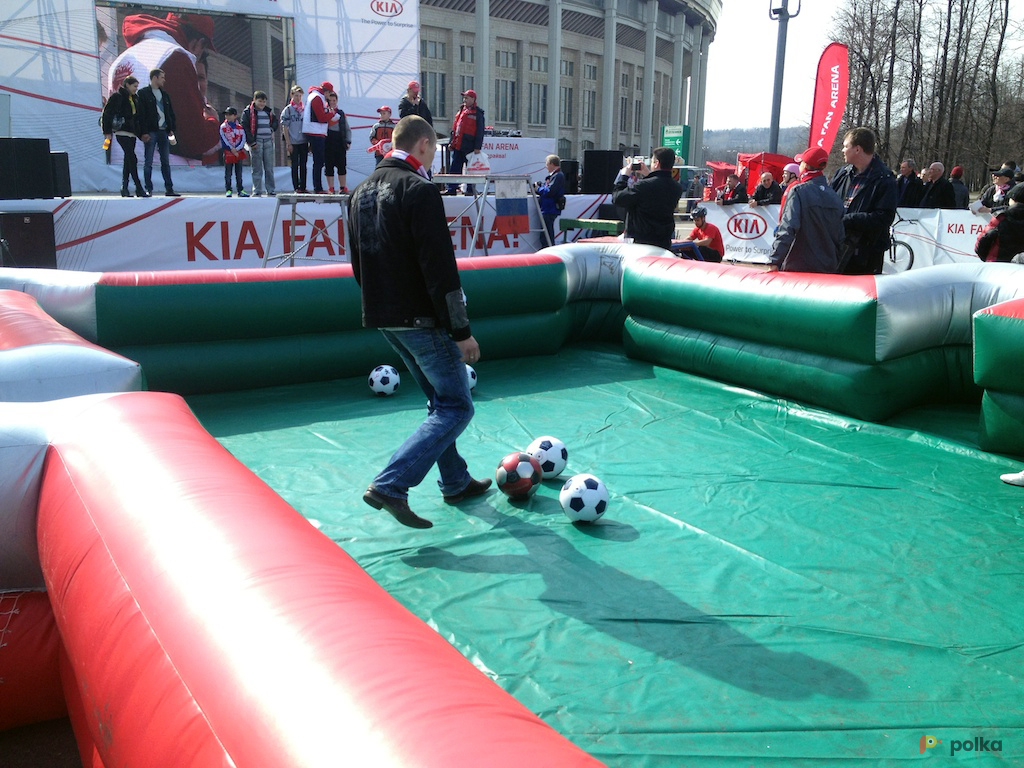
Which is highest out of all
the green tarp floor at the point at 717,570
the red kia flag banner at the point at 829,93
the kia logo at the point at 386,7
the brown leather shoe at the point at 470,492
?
the kia logo at the point at 386,7

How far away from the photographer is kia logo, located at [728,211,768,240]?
50.1ft

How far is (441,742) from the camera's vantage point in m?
1.41

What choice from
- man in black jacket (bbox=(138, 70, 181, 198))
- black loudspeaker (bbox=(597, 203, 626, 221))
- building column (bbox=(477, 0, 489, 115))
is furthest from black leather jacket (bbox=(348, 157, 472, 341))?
building column (bbox=(477, 0, 489, 115))

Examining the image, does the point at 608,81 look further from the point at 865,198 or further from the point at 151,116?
the point at 865,198

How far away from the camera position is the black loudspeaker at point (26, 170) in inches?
410

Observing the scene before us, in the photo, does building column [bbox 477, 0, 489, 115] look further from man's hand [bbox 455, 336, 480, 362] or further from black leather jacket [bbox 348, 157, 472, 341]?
man's hand [bbox 455, 336, 480, 362]

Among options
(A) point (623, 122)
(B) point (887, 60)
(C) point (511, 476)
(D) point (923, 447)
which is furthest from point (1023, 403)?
(A) point (623, 122)

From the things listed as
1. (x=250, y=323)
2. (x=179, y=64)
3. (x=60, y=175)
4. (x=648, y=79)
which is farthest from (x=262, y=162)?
(x=648, y=79)

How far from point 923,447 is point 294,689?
4765 millimetres

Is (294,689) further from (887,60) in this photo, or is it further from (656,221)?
(887,60)

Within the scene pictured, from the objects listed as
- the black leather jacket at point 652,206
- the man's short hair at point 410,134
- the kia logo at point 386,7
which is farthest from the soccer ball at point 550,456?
the kia logo at point 386,7

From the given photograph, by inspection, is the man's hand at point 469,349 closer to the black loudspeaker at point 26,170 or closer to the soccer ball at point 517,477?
the soccer ball at point 517,477

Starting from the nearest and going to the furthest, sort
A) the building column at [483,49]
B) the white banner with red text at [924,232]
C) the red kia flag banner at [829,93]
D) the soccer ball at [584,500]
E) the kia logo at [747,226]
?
1. the soccer ball at [584,500]
2. the white banner with red text at [924,232]
3. the kia logo at [747,226]
4. the red kia flag banner at [829,93]
5. the building column at [483,49]

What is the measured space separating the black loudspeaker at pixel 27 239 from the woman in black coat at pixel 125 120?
192 cm
